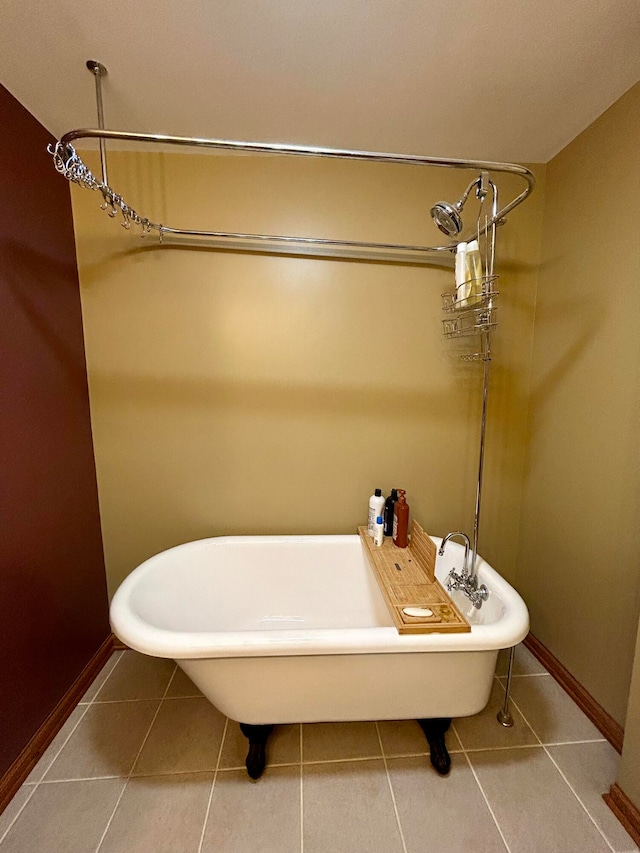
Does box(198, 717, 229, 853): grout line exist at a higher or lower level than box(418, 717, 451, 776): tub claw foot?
lower

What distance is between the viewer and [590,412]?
1394 millimetres

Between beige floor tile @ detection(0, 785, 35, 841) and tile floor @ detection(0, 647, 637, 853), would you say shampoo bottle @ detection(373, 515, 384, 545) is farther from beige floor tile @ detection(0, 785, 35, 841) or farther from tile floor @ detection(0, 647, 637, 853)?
beige floor tile @ detection(0, 785, 35, 841)

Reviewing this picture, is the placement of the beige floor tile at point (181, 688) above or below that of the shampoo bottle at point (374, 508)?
below

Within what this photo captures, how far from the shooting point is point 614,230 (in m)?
1.30

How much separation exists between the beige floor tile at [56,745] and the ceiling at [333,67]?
7.31ft

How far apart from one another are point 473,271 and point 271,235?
85cm

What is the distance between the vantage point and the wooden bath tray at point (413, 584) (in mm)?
1039

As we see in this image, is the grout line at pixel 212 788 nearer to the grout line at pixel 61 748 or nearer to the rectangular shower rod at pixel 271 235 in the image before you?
the grout line at pixel 61 748

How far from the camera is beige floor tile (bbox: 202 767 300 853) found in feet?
3.31

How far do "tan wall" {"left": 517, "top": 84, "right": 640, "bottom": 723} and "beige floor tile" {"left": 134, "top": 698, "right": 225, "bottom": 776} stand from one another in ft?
4.76

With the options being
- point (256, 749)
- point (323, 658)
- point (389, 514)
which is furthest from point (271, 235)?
point (256, 749)

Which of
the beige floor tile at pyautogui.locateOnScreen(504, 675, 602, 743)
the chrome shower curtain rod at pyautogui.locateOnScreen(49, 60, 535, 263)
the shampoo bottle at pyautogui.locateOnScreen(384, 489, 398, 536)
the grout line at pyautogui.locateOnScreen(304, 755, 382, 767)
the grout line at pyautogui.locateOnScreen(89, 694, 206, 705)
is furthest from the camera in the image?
the shampoo bottle at pyautogui.locateOnScreen(384, 489, 398, 536)

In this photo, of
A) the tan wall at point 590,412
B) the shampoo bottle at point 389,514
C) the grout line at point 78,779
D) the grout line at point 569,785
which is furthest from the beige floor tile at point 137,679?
the tan wall at point 590,412

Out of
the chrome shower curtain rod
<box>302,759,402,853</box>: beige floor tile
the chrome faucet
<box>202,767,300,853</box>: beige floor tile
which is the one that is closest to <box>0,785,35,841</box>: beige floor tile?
<box>202,767,300,853</box>: beige floor tile
